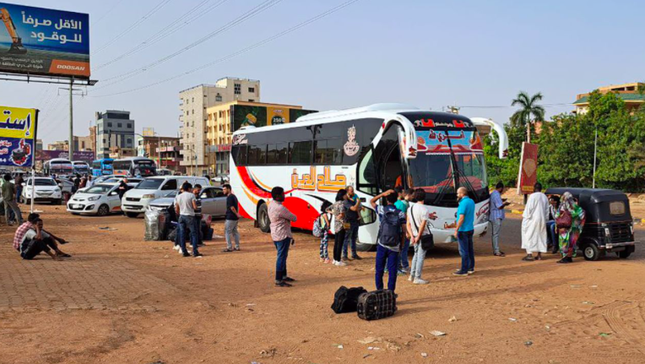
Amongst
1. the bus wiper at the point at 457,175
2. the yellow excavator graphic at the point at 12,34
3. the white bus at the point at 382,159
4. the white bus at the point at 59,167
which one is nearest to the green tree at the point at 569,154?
the white bus at the point at 382,159

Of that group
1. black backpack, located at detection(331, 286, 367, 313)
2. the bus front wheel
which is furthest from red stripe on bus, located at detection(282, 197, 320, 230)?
black backpack, located at detection(331, 286, 367, 313)

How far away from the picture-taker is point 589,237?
12039 mm

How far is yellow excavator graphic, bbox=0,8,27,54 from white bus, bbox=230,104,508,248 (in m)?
25.3

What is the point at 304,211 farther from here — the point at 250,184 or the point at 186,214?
the point at 186,214

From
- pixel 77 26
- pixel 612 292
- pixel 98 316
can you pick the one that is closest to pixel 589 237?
pixel 612 292

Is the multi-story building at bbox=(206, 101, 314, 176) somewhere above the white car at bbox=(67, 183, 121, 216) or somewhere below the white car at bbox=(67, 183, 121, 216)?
above

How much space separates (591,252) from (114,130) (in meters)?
164

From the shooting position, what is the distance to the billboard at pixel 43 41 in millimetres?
33469

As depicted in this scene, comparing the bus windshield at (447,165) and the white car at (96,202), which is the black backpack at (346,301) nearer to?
the bus windshield at (447,165)

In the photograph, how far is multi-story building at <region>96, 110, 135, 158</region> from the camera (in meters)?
157

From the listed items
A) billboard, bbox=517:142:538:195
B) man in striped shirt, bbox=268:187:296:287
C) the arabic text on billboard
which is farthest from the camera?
the arabic text on billboard

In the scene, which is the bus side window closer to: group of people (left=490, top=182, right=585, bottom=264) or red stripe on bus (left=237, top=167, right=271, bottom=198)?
A: red stripe on bus (left=237, top=167, right=271, bottom=198)

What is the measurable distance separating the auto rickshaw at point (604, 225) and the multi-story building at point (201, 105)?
101 metres

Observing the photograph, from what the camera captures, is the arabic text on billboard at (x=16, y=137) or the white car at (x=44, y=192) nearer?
the arabic text on billboard at (x=16, y=137)
